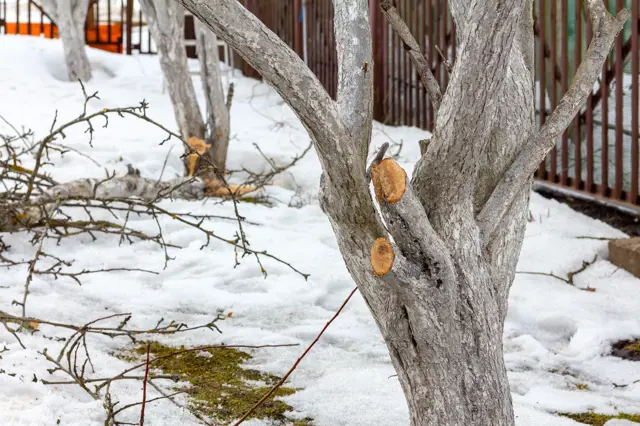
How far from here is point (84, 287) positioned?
12.3 feet

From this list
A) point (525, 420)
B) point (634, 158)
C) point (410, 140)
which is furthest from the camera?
point (410, 140)

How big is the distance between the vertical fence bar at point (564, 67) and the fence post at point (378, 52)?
2.80m

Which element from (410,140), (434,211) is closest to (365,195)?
(434,211)

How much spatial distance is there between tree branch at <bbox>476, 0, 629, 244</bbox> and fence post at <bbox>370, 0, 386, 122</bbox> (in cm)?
573

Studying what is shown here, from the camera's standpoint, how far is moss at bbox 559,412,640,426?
2584 mm

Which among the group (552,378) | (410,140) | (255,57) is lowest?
(552,378)

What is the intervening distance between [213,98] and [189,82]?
0.24 meters

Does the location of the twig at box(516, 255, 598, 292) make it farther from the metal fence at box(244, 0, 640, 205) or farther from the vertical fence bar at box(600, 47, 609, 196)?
the vertical fence bar at box(600, 47, 609, 196)

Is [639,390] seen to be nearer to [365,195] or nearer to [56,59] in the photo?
[365,195]

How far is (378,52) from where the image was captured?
808 cm

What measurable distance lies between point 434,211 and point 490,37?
466 millimetres

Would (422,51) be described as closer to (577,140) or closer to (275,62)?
(577,140)

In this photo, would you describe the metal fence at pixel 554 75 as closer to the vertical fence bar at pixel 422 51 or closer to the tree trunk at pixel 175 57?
the vertical fence bar at pixel 422 51

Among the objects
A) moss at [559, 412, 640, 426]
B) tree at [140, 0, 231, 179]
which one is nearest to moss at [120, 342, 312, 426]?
moss at [559, 412, 640, 426]
